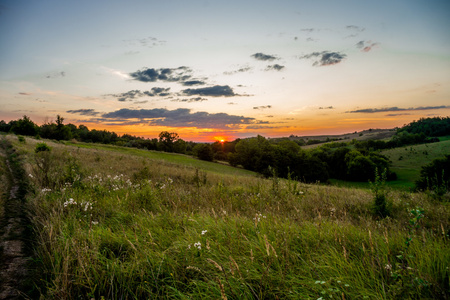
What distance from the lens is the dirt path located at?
2.78m

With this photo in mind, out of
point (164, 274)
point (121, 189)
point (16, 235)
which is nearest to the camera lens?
point (164, 274)

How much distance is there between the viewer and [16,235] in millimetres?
4148

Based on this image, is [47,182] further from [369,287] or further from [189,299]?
[369,287]

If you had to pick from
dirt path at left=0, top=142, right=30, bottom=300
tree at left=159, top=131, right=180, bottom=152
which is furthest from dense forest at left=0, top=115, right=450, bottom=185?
dirt path at left=0, top=142, right=30, bottom=300

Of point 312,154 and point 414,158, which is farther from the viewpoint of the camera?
point 312,154

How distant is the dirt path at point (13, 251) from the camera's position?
2.78m

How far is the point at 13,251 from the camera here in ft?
11.8

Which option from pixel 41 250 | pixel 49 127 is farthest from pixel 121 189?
pixel 49 127

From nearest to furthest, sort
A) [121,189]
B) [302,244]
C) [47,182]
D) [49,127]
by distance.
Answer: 1. [302,244]
2. [121,189]
3. [47,182]
4. [49,127]

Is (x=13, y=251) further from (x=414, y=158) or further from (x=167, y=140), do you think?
(x=167, y=140)

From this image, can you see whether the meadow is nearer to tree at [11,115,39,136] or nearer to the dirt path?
the dirt path

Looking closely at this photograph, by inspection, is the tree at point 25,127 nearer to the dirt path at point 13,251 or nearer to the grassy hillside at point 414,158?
the dirt path at point 13,251

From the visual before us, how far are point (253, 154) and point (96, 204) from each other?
2891 inches

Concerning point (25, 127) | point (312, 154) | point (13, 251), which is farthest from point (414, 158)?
point (25, 127)
